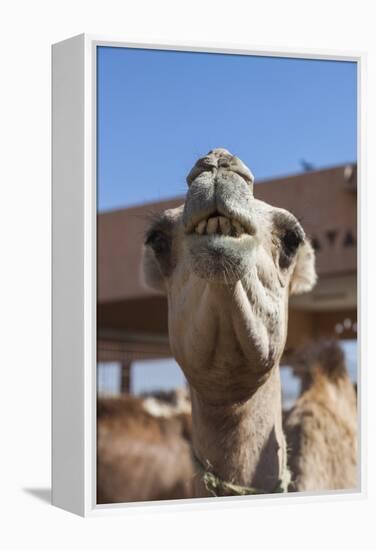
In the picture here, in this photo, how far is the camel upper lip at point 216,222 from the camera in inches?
167

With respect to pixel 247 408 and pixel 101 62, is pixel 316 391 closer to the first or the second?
pixel 247 408

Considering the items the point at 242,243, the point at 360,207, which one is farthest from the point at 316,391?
the point at 242,243

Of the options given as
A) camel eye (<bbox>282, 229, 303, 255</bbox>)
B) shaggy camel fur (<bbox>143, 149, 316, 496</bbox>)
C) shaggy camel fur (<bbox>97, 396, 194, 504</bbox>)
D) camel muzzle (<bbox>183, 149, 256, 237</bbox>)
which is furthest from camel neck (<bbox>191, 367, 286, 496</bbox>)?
shaggy camel fur (<bbox>97, 396, 194, 504</bbox>)

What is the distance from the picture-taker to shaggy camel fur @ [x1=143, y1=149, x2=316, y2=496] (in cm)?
427

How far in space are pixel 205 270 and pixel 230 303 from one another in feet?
1.05

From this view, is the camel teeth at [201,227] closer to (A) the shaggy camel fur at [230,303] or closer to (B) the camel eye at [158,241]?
(A) the shaggy camel fur at [230,303]

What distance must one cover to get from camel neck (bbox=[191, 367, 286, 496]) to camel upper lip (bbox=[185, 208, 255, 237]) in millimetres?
1025

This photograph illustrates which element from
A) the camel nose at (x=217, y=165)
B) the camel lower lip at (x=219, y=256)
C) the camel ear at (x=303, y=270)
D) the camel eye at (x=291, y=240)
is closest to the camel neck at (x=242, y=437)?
the camel ear at (x=303, y=270)

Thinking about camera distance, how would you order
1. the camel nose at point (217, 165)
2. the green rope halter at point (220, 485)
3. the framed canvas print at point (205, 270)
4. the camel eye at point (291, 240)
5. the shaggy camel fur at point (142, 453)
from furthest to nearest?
the shaggy camel fur at point (142, 453) → the green rope halter at point (220, 485) → the camel eye at point (291, 240) → the framed canvas print at point (205, 270) → the camel nose at point (217, 165)

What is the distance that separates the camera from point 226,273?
4.26 m

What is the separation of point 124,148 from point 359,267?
10.9 ft

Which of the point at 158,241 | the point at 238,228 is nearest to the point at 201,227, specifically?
the point at 238,228

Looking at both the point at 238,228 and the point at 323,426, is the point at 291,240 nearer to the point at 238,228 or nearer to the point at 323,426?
the point at 238,228

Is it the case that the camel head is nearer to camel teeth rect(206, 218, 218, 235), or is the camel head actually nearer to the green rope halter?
camel teeth rect(206, 218, 218, 235)
